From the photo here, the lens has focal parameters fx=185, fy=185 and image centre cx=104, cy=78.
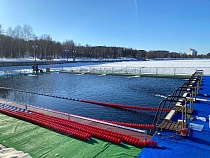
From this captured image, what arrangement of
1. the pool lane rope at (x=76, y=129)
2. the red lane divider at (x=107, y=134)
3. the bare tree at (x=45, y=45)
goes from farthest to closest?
the bare tree at (x=45, y=45), the pool lane rope at (x=76, y=129), the red lane divider at (x=107, y=134)

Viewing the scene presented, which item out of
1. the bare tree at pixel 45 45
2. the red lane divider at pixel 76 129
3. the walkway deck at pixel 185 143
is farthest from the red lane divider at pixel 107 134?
the bare tree at pixel 45 45

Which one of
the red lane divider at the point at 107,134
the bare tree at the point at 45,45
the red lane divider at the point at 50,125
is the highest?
the bare tree at the point at 45,45

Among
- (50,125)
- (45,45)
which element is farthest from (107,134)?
(45,45)

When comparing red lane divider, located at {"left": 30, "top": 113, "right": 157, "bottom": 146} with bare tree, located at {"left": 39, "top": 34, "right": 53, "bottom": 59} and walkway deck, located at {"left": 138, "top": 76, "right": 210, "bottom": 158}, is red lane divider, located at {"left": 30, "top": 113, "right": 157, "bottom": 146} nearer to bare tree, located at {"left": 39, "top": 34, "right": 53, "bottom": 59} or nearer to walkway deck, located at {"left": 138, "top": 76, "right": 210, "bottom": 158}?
walkway deck, located at {"left": 138, "top": 76, "right": 210, "bottom": 158}

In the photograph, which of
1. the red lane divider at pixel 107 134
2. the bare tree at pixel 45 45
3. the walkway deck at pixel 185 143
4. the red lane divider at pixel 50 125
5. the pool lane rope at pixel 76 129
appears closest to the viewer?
the walkway deck at pixel 185 143

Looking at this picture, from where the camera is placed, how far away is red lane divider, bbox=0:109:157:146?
5.23 metres

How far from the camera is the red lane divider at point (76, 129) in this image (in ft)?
17.1

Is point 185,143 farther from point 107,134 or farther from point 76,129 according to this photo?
point 76,129

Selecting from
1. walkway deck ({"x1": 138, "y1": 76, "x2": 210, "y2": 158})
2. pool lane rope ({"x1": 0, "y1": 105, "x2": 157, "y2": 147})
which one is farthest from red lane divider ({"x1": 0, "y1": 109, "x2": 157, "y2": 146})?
walkway deck ({"x1": 138, "y1": 76, "x2": 210, "y2": 158})

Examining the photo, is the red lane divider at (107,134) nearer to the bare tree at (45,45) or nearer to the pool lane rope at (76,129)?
the pool lane rope at (76,129)

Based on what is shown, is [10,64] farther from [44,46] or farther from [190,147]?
[190,147]

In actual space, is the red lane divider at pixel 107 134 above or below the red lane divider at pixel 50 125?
above

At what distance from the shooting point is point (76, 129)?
6078 millimetres

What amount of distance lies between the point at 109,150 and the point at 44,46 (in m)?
64.0
